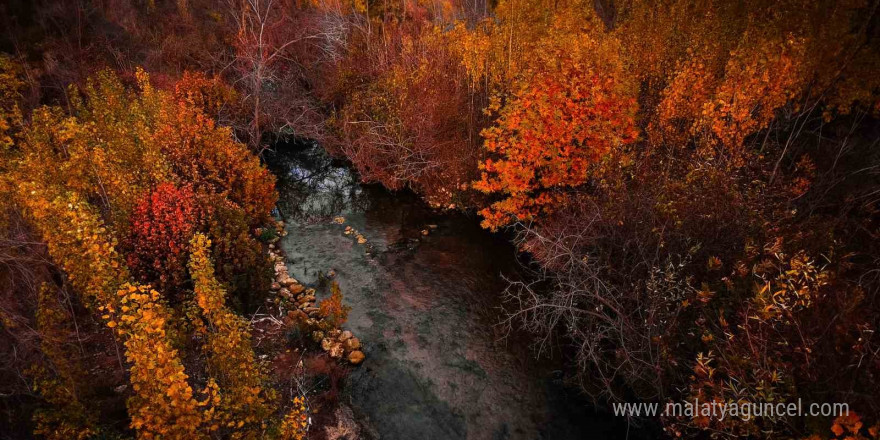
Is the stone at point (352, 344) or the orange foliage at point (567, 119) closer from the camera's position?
the stone at point (352, 344)

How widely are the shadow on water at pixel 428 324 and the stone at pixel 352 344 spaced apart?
276 mm

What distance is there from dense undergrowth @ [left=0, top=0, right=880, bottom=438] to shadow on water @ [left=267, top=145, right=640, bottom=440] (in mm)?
876

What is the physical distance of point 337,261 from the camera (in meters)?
12.4

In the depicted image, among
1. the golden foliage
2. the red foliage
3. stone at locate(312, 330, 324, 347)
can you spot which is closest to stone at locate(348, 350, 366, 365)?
stone at locate(312, 330, 324, 347)

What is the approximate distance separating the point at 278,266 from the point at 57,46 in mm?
15343

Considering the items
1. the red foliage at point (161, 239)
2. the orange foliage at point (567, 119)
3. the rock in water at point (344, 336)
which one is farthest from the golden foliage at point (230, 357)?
the orange foliage at point (567, 119)

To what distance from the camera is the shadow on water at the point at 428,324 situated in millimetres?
7766

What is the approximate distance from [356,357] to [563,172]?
708cm

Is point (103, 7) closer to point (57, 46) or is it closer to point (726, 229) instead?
point (57, 46)

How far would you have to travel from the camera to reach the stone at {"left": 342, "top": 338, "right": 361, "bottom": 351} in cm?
895

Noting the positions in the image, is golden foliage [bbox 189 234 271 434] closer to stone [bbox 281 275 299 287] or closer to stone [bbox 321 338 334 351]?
stone [bbox 321 338 334 351]

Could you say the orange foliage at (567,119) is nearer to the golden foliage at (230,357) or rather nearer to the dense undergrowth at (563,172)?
the dense undergrowth at (563,172)

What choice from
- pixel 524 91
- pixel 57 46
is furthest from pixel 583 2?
pixel 57 46

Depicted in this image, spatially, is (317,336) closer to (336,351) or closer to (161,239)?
(336,351)
